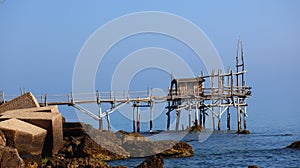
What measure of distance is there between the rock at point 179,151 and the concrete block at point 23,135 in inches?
267

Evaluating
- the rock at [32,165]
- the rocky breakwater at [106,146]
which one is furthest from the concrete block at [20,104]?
the rock at [32,165]

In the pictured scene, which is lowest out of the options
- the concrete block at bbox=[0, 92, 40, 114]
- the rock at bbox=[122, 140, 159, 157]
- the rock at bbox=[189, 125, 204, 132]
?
the rock at bbox=[189, 125, 204, 132]

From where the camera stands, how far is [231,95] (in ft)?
161

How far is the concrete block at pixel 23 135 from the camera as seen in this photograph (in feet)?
68.8

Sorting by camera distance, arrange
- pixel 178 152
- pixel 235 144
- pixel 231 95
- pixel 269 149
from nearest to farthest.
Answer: pixel 178 152
pixel 269 149
pixel 235 144
pixel 231 95

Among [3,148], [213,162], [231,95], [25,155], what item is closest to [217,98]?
[231,95]

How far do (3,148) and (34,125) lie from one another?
291 inches

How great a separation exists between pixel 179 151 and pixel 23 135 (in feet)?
28.8

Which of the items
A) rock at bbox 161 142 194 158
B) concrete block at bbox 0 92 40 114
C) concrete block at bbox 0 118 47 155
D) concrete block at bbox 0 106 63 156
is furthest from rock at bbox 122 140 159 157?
concrete block at bbox 0 118 47 155

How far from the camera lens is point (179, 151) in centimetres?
2758

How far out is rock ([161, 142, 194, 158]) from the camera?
27.2 meters

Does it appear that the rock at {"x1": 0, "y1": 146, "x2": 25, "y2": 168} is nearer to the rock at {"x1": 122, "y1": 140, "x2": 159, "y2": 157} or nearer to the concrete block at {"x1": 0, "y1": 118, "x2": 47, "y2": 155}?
the concrete block at {"x1": 0, "y1": 118, "x2": 47, "y2": 155}

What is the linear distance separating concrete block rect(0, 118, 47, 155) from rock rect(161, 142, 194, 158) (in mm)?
6770

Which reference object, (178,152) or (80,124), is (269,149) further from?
(80,124)
